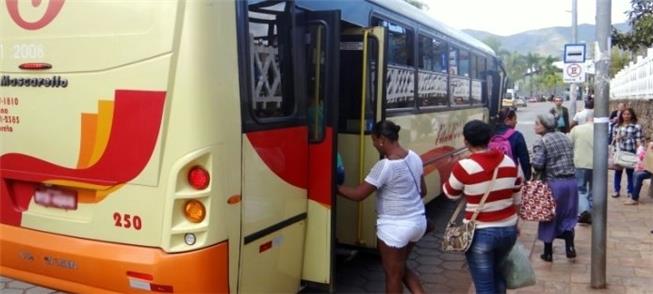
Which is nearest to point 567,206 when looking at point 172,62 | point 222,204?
point 222,204

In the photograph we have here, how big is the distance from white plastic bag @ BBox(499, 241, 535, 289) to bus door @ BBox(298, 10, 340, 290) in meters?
1.21

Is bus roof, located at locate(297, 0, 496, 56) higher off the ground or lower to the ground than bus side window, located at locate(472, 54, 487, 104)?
higher

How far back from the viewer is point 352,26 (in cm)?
505

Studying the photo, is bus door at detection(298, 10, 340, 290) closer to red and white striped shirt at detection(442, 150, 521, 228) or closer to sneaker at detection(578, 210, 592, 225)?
red and white striped shirt at detection(442, 150, 521, 228)

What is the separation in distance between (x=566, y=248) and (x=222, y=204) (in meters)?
4.43

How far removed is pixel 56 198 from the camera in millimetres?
3760

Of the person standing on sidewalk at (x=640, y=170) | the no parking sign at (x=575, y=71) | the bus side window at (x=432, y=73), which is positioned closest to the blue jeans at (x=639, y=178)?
the person standing on sidewalk at (x=640, y=170)

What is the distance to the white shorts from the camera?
423 centimetres

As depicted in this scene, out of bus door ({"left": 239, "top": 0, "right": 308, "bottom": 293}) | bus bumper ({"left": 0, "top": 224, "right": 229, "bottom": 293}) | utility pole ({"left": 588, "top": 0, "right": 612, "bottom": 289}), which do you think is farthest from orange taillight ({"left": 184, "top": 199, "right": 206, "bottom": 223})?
utility pole ({"left": 588, "top": 0, "right": 612, "bottom": 289})

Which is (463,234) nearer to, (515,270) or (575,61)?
(515,270)

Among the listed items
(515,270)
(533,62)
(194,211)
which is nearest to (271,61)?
(194,211)

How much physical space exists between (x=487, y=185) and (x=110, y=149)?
7.56 feet

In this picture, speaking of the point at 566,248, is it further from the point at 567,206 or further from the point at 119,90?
the point at 119,90

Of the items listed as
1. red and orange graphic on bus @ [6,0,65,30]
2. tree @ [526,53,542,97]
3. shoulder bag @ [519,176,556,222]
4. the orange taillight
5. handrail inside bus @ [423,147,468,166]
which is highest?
tree @ [526,53,542,97]
